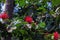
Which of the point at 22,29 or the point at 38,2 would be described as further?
the point at 38,2

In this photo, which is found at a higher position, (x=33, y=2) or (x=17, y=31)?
(x=33, y=2)

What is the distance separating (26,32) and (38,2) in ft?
3.94

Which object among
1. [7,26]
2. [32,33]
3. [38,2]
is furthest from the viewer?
[38,2]

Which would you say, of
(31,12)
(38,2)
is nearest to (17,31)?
(31,12)

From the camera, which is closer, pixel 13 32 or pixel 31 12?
pixel 13 32

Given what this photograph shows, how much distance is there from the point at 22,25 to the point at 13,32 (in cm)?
8

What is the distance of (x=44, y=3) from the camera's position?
271 cm

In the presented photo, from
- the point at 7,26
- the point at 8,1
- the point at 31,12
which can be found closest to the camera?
the point at 7,26

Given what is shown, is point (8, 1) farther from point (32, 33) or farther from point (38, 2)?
point (38, 2)

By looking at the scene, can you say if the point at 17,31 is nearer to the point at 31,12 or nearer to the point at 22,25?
the point at 22,25

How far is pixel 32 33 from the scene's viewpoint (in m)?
1.51

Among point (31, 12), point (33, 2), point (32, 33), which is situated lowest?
point (32, 33)

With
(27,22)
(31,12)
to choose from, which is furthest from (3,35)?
(31,12)

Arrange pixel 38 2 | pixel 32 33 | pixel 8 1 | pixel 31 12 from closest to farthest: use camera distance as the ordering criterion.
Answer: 1. pixel 32 33
2. pixel 8 1
3. pixel 31 12
4. pixel 38 2
